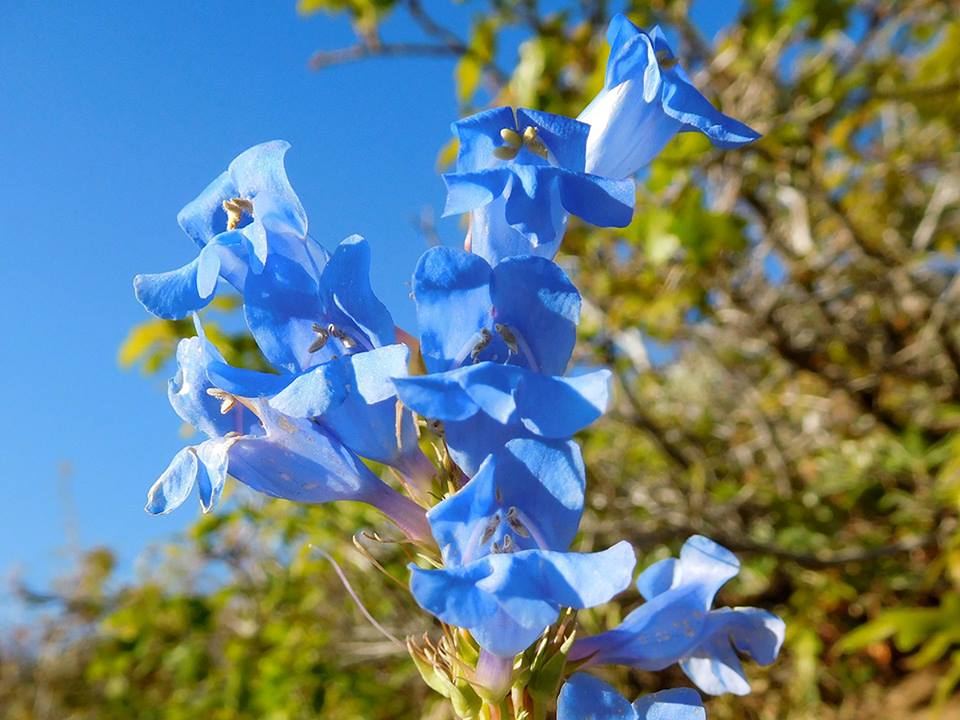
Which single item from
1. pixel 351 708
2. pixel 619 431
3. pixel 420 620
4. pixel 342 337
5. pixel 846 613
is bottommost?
pixel 846 613

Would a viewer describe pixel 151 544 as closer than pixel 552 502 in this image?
No

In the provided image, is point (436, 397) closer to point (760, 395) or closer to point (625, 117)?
point (625, 117)

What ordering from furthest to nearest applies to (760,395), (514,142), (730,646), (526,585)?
(760,395) < (730,646) < (514,142) < (526,585)

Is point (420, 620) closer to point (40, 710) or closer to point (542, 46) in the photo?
point (542, 46)

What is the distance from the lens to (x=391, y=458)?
491mm

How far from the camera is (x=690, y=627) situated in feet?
1.77

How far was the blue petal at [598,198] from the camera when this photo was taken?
449mm

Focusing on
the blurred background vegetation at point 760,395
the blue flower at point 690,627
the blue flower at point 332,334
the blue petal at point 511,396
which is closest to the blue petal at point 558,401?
the blue petal at point 511,396

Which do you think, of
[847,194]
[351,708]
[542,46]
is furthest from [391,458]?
[847,194]

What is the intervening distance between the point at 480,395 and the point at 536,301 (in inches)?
3.4

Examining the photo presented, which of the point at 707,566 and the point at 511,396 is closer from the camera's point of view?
the point at 511,396

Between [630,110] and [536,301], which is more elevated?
[630,110]

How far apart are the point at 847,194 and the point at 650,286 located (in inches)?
35.1

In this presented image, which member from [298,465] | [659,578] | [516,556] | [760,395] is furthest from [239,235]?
[760,395]
